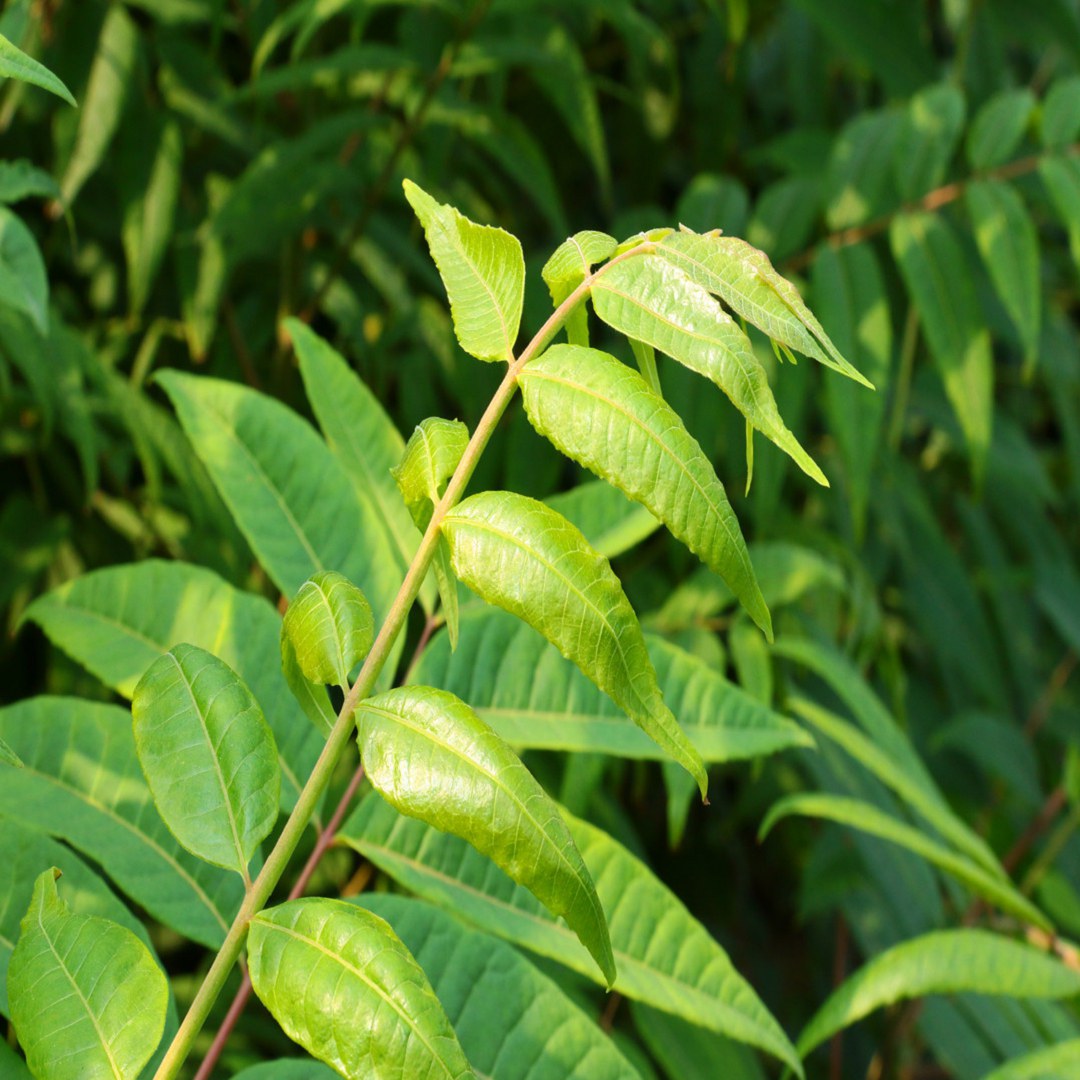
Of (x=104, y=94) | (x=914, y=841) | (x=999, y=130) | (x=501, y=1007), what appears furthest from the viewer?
(x=999, y=130)

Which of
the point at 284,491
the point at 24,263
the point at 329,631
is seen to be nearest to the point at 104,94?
the point at 24,263

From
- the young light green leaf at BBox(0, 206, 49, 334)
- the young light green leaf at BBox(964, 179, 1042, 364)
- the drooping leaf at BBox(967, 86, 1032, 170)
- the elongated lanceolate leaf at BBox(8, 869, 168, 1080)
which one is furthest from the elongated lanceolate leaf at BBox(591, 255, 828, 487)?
the drooping leaf at BBox(967, 86, 1032, 170)

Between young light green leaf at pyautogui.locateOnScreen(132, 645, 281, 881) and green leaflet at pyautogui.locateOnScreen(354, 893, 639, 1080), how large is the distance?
0.15 metres

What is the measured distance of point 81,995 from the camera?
42 cm

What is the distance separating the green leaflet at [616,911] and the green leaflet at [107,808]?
0.08 meters

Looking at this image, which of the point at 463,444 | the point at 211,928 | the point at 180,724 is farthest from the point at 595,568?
the point at 211,928

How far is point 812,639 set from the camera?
114 centimetres

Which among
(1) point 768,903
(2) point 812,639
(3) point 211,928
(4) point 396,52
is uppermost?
(4) point 396,52

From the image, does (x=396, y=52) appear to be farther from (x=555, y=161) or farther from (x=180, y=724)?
(x=180, y=724)

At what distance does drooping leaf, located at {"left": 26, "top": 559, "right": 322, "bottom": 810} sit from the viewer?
24.7 inches

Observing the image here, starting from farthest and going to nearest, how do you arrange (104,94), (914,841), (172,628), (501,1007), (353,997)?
1. (104,94)
2. (914,841)
3. (172,628)
4. (501,1007)
5. (353,997)

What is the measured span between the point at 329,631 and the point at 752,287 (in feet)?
0.61

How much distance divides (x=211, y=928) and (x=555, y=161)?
4.15 feet

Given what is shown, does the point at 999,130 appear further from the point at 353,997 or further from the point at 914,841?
the point at 353,997
